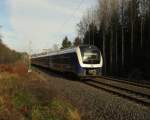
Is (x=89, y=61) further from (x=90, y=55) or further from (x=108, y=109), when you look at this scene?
(x=108, y=109)

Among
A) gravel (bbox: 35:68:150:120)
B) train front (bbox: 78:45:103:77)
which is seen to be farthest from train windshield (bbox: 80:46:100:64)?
gravel (bbox: 35:68:150:120)

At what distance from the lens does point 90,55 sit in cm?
3061

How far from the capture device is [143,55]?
156 feet

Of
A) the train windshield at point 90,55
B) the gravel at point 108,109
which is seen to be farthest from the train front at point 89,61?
the gravel at point 108,109

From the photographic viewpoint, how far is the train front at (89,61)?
97.5 feet

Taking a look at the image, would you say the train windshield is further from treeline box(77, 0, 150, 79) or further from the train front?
treeline box(77, 0, 150, 79)

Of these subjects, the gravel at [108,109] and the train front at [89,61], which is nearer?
the gravel at [108,109]

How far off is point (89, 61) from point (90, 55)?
0.63m

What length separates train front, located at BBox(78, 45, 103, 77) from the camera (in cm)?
2972

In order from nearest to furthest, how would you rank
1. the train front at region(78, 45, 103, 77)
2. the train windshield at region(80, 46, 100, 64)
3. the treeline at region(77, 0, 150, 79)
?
the train front at region(78, 45, 103, 77)
the train windshield at region(80, 46, 100, 64)
the treeline at region(77, 0, 150, 79)

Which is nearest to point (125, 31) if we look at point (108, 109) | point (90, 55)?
point (90, 55)

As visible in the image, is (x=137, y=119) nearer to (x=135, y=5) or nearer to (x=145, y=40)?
(x=145, y=40)

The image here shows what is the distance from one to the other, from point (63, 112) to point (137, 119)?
2.27 m

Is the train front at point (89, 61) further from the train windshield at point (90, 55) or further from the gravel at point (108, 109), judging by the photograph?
the gravel at point (108, 109)
